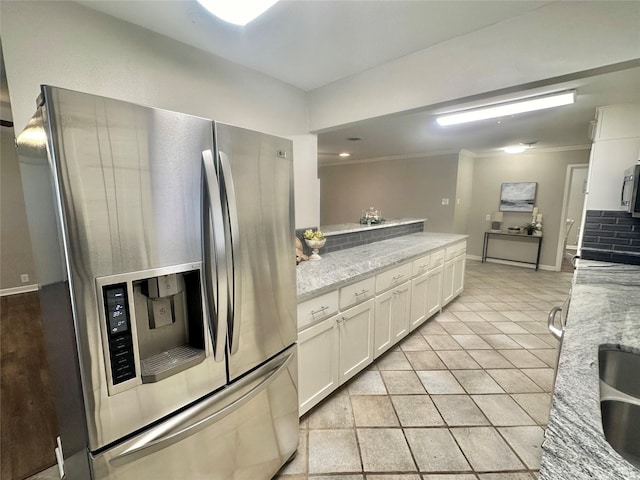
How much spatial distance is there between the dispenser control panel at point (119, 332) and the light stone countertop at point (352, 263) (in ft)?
2.75

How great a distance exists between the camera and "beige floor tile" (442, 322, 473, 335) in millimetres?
3029

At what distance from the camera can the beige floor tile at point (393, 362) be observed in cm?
241

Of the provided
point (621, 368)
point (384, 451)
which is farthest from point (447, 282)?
point (621, 368)

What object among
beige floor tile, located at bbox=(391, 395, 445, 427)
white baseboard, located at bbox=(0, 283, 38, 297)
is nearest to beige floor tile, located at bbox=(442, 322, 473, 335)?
beige floor tile, located at bbox=(391, 395, 445, 427)

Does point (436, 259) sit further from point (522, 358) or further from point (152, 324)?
point (152, 324)

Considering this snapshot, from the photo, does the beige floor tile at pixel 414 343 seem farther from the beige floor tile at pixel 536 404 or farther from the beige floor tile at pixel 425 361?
the beige floor tile at pixel 536 404

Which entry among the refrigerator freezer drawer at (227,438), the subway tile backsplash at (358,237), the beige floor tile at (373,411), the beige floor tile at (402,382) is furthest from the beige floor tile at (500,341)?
the refrigerator freezer drawer at (227,438)

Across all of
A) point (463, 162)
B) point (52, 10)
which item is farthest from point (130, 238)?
point (463, 162)

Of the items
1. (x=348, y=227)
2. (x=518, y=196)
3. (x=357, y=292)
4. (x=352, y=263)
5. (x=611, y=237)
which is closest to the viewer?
(x=357, y=292)

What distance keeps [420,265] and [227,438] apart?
7.34 feet

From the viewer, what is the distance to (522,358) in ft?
8.34

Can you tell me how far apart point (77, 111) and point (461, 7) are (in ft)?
5.87

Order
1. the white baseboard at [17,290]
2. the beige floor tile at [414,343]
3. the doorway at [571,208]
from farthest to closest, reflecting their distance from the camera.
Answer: the doorway at [571,208] → the white baseboard at [17,290] → the beige floor tile at [414,343]

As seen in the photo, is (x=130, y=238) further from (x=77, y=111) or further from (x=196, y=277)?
(x=77, y=111)
